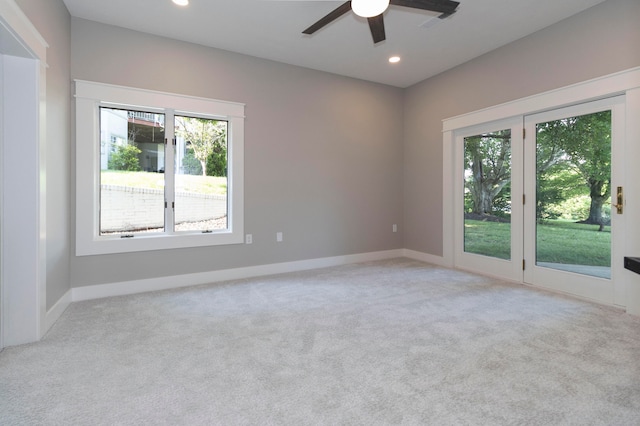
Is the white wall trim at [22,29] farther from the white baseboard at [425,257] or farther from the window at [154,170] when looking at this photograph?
the white baseboard at [425,257]

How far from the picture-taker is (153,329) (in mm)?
2627

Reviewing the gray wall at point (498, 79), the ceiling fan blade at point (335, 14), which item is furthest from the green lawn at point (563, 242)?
the ceiling fan blade at point (335, 14)

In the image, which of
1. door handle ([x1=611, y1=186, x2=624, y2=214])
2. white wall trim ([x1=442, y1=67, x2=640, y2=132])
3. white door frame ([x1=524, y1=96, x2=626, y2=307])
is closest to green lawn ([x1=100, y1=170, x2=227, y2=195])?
white wall trim ([x1=442, y1=67, x2=640, y2=132])

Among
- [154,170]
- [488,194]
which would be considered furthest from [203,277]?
[488,194]

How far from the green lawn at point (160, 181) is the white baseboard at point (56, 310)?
1225mm

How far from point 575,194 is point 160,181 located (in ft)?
15.2

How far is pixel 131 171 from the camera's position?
369 centimetres

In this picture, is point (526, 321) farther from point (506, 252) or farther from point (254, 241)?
point (254, 241)

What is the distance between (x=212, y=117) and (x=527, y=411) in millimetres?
4107

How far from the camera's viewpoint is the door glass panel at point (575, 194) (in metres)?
3.25

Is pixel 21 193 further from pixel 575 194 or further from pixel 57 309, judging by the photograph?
pixel 575 194

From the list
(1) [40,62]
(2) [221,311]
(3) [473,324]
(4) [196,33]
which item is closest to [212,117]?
(4) [196,33]

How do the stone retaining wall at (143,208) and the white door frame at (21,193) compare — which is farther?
the stone retaining wall at (143,208)

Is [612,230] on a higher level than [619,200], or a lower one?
lower
